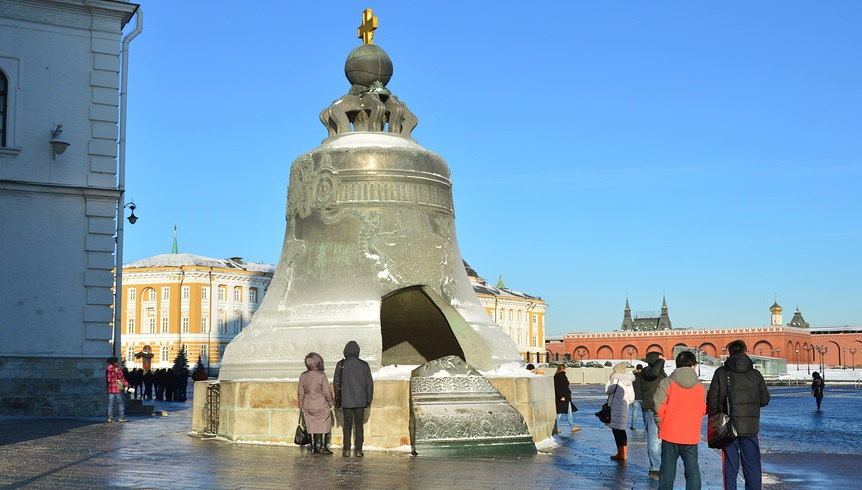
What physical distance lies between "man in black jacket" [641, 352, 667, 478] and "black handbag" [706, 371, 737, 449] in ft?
7.08

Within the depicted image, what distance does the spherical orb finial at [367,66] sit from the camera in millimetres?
13453

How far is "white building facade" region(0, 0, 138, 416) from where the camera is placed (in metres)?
18.4

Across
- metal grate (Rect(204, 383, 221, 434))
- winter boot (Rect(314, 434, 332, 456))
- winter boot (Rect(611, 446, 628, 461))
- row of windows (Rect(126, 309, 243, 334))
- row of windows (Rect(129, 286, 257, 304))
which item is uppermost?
row of windows (Rect(129, 286, 257, 304))

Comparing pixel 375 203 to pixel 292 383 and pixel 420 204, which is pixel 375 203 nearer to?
pixel 420 204

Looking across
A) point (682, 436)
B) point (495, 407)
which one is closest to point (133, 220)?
point (495, 407)

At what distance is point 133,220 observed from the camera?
76.7ft

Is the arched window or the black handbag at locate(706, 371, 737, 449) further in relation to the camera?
the arched window

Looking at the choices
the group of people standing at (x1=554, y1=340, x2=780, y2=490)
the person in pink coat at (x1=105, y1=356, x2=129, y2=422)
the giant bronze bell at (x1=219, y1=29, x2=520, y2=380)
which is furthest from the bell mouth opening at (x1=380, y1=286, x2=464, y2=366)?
the group of people standing at (x1=554, y1=340, x2=780, y2=490)

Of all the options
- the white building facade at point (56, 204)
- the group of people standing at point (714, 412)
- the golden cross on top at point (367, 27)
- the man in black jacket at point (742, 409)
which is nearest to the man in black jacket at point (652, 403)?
the group of people standing at point (714, 412)

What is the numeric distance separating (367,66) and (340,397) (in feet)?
15.7

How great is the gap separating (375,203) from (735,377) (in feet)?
20.2

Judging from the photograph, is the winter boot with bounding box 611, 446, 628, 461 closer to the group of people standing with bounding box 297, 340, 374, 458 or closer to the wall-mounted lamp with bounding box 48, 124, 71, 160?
the group of people standing with bounding box 297, 340, 374, 458

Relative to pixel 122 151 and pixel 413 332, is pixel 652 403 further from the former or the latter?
pixel 122 151

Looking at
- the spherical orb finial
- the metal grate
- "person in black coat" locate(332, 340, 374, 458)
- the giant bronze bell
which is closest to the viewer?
"person in black coat" locate(332, 340, 374, 458)
